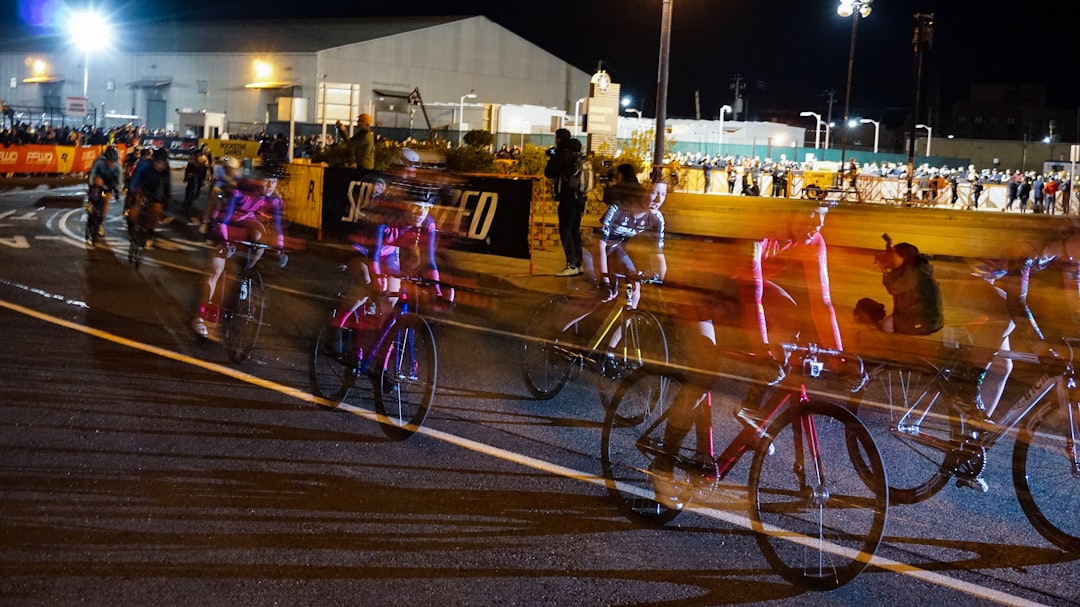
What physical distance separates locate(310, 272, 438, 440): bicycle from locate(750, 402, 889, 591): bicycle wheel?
269 cm

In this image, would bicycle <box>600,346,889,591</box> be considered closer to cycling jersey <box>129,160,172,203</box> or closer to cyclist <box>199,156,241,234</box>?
cyclist <box>199,156,241,234</box>

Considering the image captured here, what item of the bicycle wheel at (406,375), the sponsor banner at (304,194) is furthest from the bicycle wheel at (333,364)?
the sponsor banner at (304,194)

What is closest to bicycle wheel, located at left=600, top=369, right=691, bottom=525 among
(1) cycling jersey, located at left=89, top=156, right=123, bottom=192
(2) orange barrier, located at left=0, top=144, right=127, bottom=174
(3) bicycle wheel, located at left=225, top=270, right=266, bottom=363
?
(3) bicycle wheel, located at left=225, top=270, right=266, bottom=363

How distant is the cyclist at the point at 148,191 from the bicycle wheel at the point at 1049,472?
13637 mm

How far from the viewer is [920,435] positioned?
6.42 m

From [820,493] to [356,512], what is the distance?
7.83 feet

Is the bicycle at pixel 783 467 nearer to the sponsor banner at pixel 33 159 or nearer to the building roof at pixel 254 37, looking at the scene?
the sponsor banner at pixel 33 159

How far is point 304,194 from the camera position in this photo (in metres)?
21.8

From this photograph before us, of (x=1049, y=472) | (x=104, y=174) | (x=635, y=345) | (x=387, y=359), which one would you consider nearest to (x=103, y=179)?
(x=104, y=174)

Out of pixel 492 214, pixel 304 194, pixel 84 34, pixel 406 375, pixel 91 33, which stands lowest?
pixel 406 375

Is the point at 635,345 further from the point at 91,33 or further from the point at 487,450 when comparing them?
the point at 91,33

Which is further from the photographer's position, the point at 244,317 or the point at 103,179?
the point at 103,179

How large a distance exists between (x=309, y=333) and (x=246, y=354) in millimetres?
1621

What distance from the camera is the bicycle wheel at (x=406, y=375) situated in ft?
23.6
